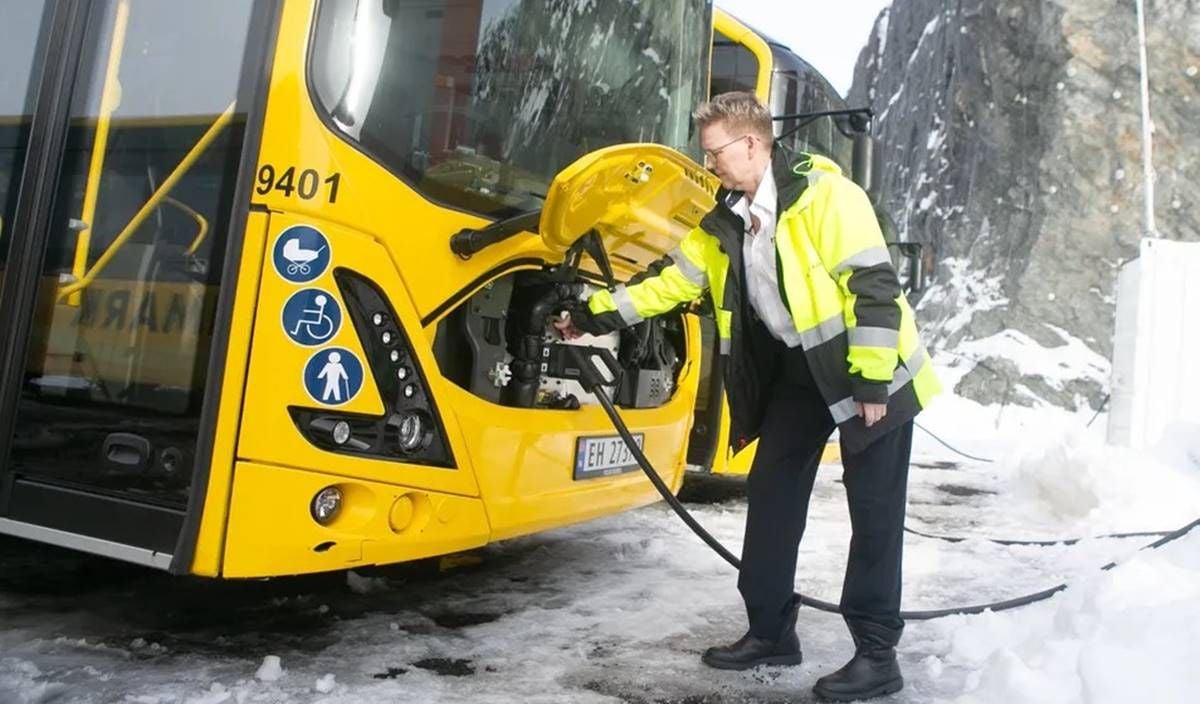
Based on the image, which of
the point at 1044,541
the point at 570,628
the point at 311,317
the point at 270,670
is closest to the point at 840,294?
the point at 311,317

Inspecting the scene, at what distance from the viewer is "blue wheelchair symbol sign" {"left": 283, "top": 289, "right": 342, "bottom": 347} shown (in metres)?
2.51

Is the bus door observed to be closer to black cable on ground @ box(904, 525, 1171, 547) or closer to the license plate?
the license plate

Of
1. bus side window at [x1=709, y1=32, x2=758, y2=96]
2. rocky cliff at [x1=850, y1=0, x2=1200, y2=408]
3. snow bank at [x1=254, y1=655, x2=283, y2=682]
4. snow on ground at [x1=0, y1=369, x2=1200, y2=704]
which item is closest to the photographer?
snow on ground at [x1=0, y1=369, x2=1200, y2=704]

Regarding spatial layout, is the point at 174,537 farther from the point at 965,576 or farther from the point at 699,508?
the point at 699,508

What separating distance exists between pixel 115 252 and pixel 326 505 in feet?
3.22

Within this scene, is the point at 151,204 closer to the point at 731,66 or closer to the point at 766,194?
the point at 766,194

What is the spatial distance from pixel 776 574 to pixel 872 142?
304cm

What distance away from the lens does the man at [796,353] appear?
2605 millimetres

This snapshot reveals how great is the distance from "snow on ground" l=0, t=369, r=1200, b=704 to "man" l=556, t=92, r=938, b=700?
253 millimetres

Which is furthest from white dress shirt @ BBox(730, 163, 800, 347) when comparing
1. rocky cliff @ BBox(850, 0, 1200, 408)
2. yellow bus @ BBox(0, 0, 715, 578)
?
rocky cliff @ BBox(850, 0, 1200, 408)

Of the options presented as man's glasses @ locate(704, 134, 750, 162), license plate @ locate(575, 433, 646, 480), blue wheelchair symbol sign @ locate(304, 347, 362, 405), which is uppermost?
man's glasses @ locate(704, 134, 750, 162)

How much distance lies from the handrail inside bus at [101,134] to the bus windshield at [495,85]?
2.30 feet

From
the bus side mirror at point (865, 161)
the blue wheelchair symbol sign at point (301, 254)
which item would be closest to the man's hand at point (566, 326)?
the blue wheelchair symbol sign at point (301, 254)

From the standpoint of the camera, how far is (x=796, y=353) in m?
2.90
